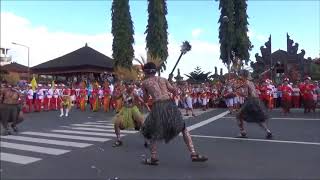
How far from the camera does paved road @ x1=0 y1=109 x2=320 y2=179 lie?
294 inches

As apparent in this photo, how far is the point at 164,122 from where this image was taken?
8.17 m

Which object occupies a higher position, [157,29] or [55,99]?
[157,29]

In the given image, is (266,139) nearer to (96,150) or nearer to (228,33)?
(96,150)

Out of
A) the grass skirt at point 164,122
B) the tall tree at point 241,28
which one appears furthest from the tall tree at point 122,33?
the grass skirt at point 164,122

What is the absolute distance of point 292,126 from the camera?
15.1 meters

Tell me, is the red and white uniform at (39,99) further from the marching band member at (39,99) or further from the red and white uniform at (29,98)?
the red and white uniform at (29,98)

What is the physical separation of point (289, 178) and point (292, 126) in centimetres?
840

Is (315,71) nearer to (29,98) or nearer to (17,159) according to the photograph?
(29,98)

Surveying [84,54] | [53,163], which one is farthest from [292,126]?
[84,54]

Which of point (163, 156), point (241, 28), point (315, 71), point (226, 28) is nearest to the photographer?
point (163, 156)

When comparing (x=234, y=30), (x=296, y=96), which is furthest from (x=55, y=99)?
(x=234, y=30)

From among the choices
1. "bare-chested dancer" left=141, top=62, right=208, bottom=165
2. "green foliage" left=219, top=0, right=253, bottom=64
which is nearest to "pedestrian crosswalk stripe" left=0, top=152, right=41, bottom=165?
"bare-chested dancer" left=141, top=62, right=208, bottom=165

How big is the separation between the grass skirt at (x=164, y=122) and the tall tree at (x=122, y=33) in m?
34.9

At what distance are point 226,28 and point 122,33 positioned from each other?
1037cm
